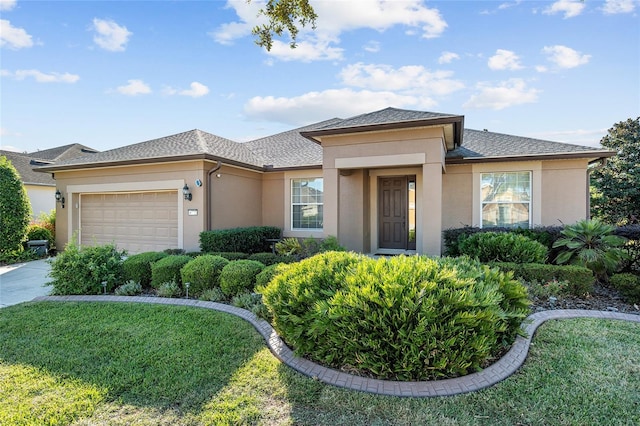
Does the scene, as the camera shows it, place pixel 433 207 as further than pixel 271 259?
No

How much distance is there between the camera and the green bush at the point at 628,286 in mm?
5906

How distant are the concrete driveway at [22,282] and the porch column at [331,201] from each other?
6.46m

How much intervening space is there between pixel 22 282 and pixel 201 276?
17.5ft

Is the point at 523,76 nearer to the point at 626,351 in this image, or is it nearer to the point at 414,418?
the point at 626,351

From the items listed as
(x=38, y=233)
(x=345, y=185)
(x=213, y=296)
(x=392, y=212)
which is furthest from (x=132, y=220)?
(x=392, y=212)

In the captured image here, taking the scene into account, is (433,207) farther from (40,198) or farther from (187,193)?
(40,198)

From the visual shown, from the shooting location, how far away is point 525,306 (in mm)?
4285

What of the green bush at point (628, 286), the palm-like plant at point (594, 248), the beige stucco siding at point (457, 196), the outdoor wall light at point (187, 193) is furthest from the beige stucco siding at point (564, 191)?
the outdoor wall light at point (187, 193)

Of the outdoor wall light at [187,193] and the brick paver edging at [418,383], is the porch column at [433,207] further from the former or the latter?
the outdoor wall light at [187,193]

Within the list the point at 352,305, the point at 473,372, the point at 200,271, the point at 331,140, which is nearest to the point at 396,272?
the point at 352,305

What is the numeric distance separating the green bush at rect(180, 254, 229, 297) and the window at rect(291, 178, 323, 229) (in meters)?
5.70

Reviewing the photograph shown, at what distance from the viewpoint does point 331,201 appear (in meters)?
9.03

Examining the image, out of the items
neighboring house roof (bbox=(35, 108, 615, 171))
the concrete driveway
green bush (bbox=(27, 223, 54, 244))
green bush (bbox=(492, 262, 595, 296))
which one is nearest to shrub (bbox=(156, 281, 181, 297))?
the concrete driveway

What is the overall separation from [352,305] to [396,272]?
63 centimetres
